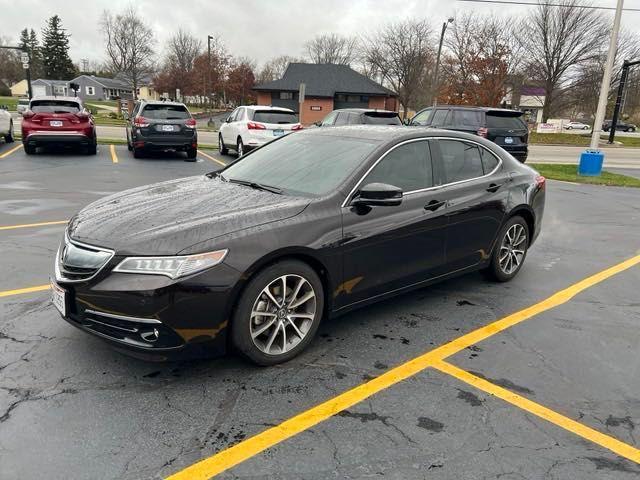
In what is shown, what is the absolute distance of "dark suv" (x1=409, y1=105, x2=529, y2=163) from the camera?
14391 mm

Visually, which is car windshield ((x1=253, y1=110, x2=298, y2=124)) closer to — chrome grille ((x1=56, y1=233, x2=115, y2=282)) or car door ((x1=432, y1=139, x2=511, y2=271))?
car door ((x1=432, y1=139, x2=511, y2=271))

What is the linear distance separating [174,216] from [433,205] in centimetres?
208

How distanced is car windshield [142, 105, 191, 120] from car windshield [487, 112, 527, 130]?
8549mm

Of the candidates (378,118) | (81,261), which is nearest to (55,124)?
(378,118)

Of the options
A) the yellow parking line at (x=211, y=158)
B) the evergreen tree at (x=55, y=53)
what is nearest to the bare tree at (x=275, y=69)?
the evergreen tree at (x=55, y=53)

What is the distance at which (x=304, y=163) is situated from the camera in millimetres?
4195

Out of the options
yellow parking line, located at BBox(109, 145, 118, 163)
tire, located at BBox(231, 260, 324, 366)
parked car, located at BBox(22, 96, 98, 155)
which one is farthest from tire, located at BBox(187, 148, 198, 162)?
tire, located at BBox(231, 260, 324, 366)

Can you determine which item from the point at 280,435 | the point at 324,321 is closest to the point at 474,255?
the point at 324,321

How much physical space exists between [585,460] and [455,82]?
4316 centimetres

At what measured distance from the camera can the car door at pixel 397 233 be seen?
3686mm

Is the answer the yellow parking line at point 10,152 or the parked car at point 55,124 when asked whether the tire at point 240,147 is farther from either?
the yellow parking line at point 10,152

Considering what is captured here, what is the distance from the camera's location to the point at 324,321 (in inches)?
163

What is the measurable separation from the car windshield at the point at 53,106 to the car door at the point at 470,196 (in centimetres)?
1248

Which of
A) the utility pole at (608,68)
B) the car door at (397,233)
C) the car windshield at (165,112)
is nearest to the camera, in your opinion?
the car door at (397,233)
